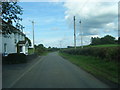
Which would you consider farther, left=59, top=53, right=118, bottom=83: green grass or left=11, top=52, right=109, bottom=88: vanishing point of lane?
left=59, top=53, right=118, bottom=83: green grass

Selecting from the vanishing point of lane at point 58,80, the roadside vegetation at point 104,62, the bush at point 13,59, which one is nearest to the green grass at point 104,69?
the roadside vegetation at point 104,62

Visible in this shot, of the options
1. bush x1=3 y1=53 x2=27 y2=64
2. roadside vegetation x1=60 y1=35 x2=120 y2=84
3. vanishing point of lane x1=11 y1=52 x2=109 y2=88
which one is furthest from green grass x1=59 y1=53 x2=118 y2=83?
bush x1=3 y1=53 x2=27 y2=64

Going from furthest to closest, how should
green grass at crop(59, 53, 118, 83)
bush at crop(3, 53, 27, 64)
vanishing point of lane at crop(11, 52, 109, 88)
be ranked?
1. bush at crop(3, 53, 27, 64)
2. green grass at crop(59, 53, 118, 83)
3. vanishing point of lane at crop(11, 52, 109, 88)

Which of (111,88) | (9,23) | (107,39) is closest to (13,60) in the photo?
(9,23)

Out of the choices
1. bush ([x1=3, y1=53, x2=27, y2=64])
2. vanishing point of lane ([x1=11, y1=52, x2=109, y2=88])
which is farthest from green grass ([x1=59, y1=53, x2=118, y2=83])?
bush ([x1=3, y1=53, x2=27, y2=64])

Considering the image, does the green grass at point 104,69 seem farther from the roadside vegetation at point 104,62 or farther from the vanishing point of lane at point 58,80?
the vanishing point of lane at point 58,80

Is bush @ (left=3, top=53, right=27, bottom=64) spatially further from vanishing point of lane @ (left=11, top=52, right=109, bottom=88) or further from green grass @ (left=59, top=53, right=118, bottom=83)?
vanishing point of lane @ (left=11, top=52, right=109, bottom=88)

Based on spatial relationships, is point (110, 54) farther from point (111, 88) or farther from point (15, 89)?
point (15, 89)

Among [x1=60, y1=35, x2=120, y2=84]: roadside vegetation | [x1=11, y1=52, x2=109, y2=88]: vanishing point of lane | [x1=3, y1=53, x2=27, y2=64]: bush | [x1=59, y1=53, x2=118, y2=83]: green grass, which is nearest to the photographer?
[x1=11, y1=52, x2=109, y2=88]: vanishing point of lane

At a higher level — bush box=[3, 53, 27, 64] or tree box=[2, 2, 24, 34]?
tree box=[2, 2, 24, 34]

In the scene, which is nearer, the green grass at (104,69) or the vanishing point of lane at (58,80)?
the vanishing point of lane at (58,80)

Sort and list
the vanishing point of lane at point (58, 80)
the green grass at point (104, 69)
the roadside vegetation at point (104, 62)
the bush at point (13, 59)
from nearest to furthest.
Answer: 1. the vanishing point of lane at point (58, 80)
2. the green grass at point (104, 69)
3. the roadside vegetation at point (104, 62)
4. the bush at point (13, 59)

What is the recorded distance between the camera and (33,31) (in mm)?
51688

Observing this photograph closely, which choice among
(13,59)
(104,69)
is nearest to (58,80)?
(104,69)
